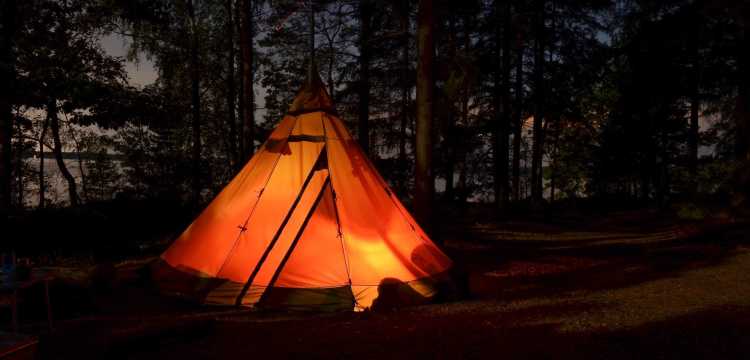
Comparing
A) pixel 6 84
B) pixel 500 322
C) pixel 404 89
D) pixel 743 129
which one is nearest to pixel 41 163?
pixel 6 84

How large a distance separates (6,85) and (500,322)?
11203mm

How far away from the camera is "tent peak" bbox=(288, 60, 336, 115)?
310 inches

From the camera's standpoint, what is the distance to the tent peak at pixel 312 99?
25.8 feet

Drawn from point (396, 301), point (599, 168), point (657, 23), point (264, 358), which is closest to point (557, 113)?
point (599, 168)

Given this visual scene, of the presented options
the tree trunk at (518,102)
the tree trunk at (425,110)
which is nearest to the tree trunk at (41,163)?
the tree trunk at (425,110)

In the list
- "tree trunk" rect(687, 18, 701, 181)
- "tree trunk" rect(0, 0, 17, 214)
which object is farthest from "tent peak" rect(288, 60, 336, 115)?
"tree trunk" rect(687, 18, 701, 181)

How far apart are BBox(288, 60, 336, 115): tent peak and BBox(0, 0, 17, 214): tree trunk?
6.88 meters

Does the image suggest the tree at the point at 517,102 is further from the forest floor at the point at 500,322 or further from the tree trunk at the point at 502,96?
the forest floor at the point at 500,322

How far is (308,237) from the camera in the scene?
274 inches

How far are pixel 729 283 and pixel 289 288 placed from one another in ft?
21.6

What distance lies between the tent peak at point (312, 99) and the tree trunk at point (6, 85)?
6.88m

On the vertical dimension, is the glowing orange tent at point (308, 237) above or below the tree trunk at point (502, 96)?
below

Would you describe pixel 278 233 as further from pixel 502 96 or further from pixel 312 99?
pixel 502 96

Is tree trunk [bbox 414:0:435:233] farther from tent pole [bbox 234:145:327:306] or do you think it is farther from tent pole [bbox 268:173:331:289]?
tent pole [bbox 268:173:331:289]
